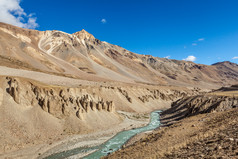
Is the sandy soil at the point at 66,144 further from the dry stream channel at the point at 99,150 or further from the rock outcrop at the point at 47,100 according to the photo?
the rock outcrop at the point at 47,100

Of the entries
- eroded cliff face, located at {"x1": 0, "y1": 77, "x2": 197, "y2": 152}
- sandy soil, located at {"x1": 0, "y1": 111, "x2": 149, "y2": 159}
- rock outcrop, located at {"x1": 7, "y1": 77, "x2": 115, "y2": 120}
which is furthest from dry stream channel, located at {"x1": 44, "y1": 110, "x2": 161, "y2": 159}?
rock outcrop, located at {"x1": 7, "y1": 77, "x2": 115, "y2": 120}

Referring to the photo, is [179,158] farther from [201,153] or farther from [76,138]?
[76,138]

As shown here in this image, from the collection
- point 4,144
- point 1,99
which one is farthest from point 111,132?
point 1,99

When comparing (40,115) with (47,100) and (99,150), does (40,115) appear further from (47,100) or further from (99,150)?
(99,150)

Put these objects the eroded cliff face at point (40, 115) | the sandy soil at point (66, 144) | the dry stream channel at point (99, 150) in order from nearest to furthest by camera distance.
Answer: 1. the sandy soil at point (66, 144)
2. the dry stream channel at point (99, 150)
3. the eroded cliff face at point (40, 115)

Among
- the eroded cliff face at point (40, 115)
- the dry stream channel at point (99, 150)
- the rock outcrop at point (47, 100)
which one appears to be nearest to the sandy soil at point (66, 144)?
the dry stream channel at point (99, 150)

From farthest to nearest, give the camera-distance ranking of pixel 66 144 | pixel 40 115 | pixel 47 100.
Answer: pixel 47 100, pixel 40 115, pixel 66 144

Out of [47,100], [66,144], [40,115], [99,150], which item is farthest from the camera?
[47,100]

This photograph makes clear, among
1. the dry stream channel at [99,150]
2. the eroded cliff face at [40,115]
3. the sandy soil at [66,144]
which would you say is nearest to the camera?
the sandy soil at [66,144]

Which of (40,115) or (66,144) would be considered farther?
(40,115)

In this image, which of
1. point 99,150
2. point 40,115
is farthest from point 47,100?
point 99,150

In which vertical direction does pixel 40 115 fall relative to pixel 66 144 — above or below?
above

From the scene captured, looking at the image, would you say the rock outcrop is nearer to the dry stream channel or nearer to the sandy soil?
the sandy soil
